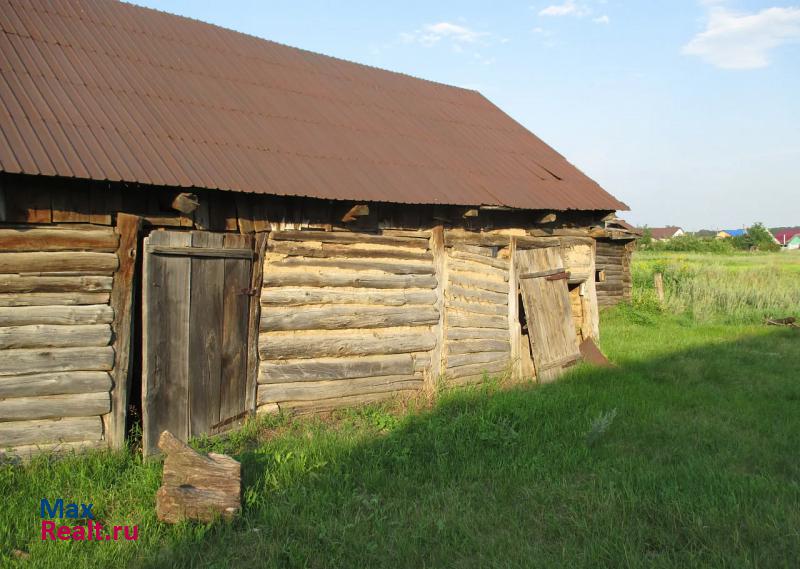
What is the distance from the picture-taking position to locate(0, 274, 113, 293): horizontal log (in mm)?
5582

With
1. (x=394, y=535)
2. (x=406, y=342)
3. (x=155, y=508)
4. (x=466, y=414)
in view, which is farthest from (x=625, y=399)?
(x=155, y=508)

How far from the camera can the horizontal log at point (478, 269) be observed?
29.1ft

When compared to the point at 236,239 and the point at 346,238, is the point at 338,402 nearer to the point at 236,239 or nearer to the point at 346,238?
the point at 346,238

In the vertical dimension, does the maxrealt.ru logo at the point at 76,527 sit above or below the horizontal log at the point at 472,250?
below

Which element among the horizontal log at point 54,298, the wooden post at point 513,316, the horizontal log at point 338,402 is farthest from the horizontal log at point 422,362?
the horizontal log at point 54,298

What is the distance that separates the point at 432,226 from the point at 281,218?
2.32m

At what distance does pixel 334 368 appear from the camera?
7609mm

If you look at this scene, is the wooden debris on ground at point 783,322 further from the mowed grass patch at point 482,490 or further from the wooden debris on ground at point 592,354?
the mowed grass patch at point 482,490

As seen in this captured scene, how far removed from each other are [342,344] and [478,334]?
7.81ft

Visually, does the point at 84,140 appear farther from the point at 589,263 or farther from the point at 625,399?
the point at 589,263

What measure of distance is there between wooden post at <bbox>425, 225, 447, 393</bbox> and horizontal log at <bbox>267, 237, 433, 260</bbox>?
0.45ft

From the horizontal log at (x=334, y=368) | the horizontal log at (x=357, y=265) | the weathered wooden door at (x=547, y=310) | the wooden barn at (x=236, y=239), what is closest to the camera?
the wooden barn at (x=236, y=239)

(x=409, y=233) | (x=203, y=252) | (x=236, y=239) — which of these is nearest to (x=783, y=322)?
(x=409, y=233)

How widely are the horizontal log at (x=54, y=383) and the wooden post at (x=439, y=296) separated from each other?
4.08 metres
